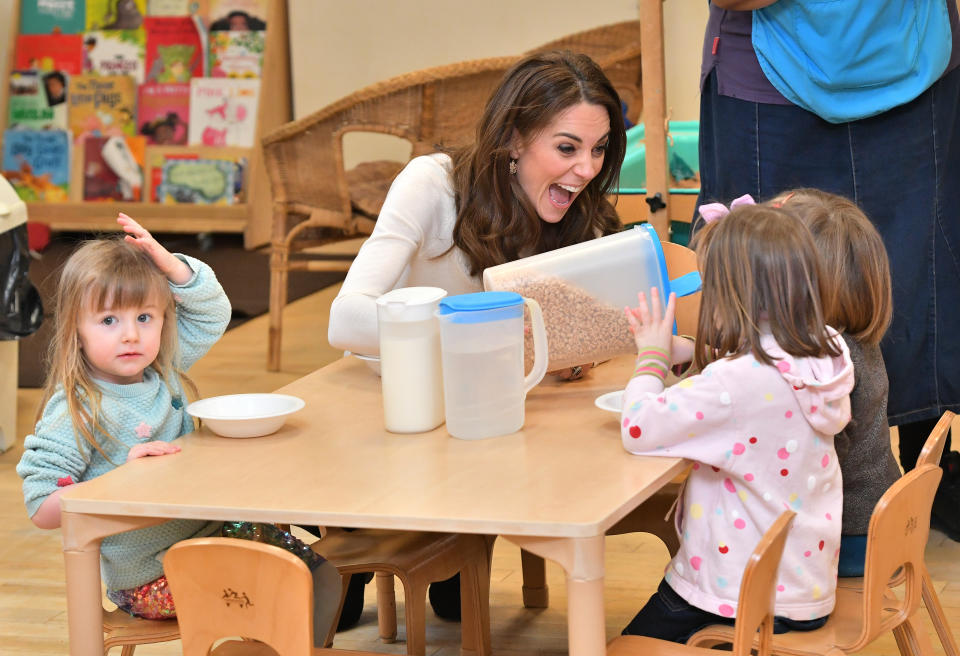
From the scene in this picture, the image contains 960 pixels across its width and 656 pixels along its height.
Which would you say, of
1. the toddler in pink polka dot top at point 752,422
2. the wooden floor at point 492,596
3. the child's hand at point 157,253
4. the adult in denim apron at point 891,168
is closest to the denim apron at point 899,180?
the adult in denim apron at point 891,168

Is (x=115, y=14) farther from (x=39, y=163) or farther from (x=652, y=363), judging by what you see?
(x=652, y=363)

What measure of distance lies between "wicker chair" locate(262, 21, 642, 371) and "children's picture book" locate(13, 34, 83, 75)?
2.41 m

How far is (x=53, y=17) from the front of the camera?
239 inches

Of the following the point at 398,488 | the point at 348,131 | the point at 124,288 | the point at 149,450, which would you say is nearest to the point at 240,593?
the point at 398,488

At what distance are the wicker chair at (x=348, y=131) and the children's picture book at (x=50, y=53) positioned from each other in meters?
2.41

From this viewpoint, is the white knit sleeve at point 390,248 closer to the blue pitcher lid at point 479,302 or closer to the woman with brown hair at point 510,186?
the woman with brown hair at point 510,186

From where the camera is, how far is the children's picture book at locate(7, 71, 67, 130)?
19.8 ft

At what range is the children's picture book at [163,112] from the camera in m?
5.90

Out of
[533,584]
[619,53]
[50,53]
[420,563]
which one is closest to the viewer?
[420,563]

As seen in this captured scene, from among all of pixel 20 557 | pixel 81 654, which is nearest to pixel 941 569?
pixel 81 654

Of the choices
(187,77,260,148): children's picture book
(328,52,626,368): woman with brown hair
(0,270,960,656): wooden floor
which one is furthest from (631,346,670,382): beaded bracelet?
(187,77,260,148): children's picture book

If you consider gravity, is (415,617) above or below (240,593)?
below

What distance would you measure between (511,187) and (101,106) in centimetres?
451

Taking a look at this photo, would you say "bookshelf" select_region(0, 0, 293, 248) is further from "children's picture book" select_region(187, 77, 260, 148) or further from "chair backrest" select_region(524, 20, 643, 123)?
"chair backrest" select_region(524, 20, 643, 123)
